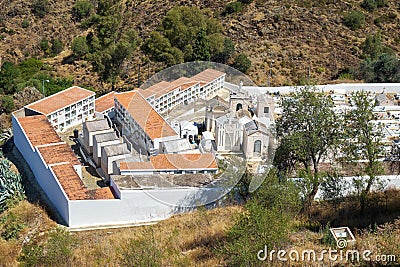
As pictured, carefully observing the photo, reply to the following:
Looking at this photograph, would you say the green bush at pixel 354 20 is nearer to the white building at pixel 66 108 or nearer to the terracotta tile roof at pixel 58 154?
the white building at pixel 66 108

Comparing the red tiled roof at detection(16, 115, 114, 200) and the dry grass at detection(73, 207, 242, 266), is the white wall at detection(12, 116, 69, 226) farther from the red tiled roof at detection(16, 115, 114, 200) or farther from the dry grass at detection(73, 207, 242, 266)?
the dry grass at detection(73, 207, 242, 266)

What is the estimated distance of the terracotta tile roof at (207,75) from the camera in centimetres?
2489

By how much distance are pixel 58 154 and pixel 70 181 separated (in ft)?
6.63

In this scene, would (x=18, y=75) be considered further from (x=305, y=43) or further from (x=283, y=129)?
(x=283, y=129)

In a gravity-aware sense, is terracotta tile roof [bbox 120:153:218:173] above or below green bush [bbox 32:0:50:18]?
below

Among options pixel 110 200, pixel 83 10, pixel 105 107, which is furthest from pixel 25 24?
pixel 110 200

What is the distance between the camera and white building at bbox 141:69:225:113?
2253 centimetres

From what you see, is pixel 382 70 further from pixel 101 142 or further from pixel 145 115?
pixel 101 142

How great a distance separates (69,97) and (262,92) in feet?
29.2

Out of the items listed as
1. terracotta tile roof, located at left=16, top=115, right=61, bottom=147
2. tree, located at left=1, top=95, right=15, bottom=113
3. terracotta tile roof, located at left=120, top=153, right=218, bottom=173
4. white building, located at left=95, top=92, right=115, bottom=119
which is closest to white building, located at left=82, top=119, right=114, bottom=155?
terracotta tile roof, located at left=16, top=115, right=61, bottom=147

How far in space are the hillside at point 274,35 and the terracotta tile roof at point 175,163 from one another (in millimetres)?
15274

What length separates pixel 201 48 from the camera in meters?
30.0

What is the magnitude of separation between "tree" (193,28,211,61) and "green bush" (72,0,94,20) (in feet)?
59.5

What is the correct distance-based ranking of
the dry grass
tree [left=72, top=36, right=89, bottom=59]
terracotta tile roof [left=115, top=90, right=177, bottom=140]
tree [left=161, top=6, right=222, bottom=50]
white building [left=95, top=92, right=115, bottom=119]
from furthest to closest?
tree [left=72, top=36, right=89, bottom=59], tree [left=161, top=6, right=222, bottom=50], white building [left=95, top=92, right=115, bottom=119], terracotta tile roof [left=115, top=90, right=177, bottom=140], the dry grass
